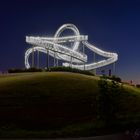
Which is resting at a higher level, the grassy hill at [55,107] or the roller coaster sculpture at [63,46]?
the roller coaster sculpture at [63,46]

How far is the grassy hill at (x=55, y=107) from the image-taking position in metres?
28.1

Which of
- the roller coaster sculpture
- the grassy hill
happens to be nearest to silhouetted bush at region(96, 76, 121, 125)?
the grassy hill

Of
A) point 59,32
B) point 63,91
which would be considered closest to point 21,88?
point 63,91

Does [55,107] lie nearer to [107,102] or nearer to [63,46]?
[107,102]

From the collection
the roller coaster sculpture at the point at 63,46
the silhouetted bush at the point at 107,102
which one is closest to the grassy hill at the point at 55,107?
the silhouetted bush at the point at 107,102

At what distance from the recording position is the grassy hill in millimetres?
28084

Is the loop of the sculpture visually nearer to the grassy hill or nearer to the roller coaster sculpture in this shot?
the roller coaster sculpture

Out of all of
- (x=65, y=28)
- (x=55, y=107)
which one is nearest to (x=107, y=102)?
(x=55, y=107)

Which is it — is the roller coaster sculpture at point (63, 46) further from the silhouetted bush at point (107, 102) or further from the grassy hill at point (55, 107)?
the silhouetted bush at point (107, 102)

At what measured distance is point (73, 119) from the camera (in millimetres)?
32281

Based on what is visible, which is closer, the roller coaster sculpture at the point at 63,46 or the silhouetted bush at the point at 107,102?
the silhouetted bush at the point at 107,102

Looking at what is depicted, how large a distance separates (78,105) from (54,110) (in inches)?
87.6

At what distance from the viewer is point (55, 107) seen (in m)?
34.6

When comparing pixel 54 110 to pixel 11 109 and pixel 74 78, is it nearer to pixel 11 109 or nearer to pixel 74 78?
pixel 11 109
